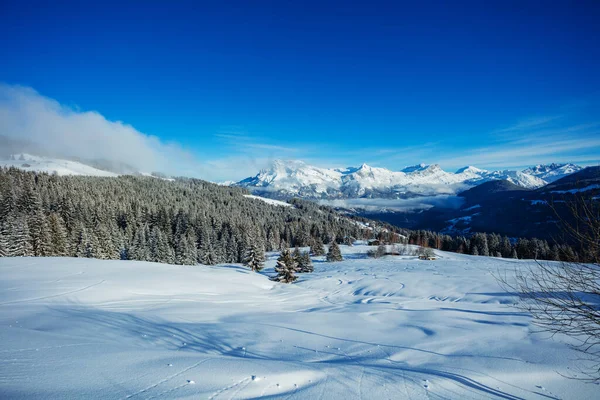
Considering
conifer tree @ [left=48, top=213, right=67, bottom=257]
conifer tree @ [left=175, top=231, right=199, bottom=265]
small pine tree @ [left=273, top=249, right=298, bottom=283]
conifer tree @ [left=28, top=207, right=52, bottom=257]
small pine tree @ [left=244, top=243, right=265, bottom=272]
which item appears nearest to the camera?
small pine tree @ [left=273, top=249, right=298, bottom=283]

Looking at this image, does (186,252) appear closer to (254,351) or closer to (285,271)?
(285,271)

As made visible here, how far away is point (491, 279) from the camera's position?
29.5m

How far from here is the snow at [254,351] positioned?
5113 millimetres

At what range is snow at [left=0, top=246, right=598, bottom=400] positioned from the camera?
16.8 ft

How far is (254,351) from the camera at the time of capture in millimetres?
8219

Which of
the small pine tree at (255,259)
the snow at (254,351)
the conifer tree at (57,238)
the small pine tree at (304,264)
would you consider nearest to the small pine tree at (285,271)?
the small pine tree at (255,259)

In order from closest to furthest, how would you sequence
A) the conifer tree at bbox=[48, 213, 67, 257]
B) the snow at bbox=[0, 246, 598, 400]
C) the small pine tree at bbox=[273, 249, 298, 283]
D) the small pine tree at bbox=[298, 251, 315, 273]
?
the snow at bbox=[0, 246, 598, 400]
the small pine tree at bbox=[273, 249, 298, 283]
the conifer tree at bbox=[48, 213, 67, 257]
the small pine tree at bbox=[298, 251, 315, 273]

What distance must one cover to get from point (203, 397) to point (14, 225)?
54.3 m

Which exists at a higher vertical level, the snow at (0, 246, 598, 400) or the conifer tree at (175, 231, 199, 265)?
the snow at (0, 246, 598, 400)

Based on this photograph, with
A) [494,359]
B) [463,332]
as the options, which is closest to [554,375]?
[494,359]

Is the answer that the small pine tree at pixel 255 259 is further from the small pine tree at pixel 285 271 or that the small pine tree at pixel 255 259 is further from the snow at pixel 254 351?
the snow at pixel 254 351

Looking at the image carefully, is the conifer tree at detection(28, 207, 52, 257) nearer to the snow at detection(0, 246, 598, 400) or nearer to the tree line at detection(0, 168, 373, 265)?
the tree line at detection(0, 168, 373, 265)

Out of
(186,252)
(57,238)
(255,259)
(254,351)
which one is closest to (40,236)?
(57,238)

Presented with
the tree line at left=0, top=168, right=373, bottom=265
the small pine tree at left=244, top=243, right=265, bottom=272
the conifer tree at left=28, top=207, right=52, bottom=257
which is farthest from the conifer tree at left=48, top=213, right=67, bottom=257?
the small pine tree at left=244, top=243, right=265, bottom=272
